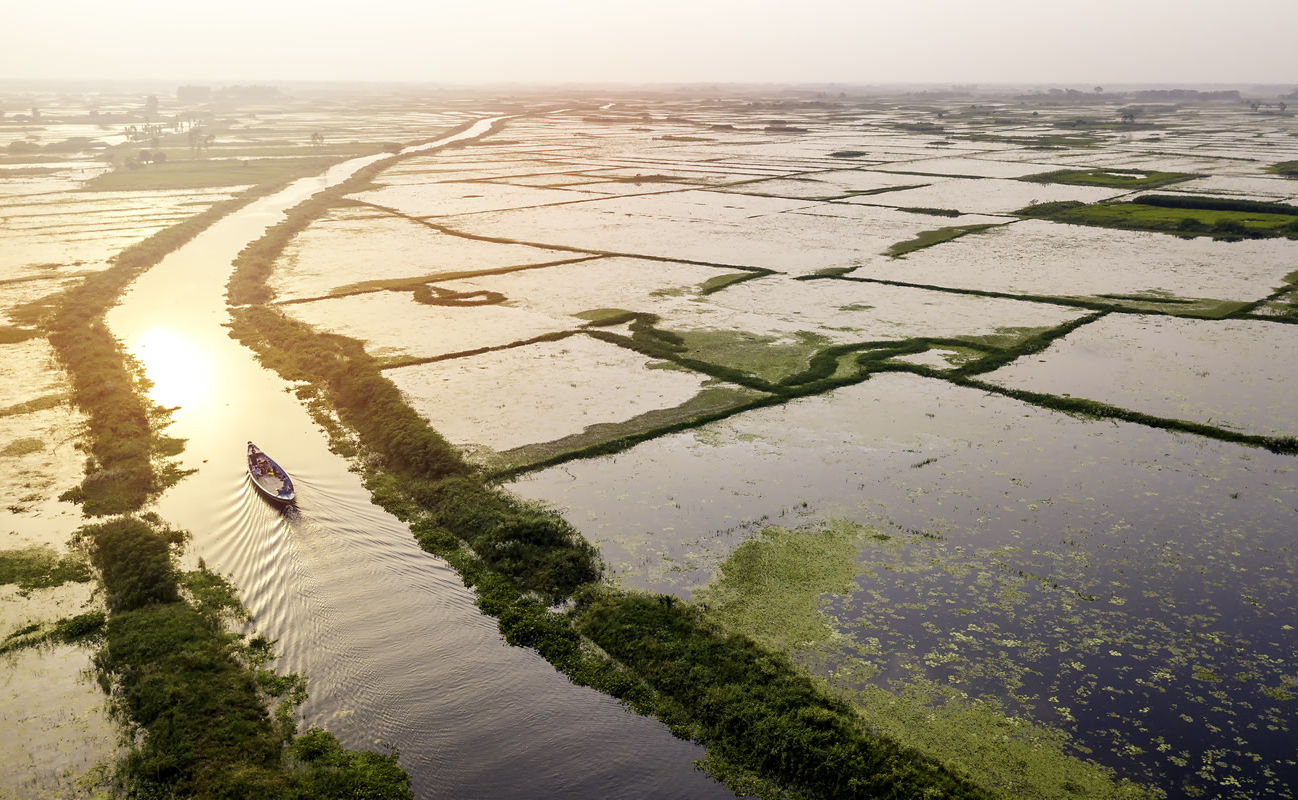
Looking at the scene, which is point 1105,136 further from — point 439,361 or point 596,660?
point 596,660

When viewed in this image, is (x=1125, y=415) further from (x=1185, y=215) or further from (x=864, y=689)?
(x=1185, y=215)

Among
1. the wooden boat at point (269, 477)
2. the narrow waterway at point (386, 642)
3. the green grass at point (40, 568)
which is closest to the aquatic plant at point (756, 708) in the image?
the narrow waterway at point (386, 642)

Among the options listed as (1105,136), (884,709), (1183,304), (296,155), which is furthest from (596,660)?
(1105,136)

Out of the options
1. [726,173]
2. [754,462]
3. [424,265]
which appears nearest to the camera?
[754,462]

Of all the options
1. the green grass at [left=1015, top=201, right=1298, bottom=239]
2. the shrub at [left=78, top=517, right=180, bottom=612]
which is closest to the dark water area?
the shrub at [left=78, top=517, right=180, bottom=612]

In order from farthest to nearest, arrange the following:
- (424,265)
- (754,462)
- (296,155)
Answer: (296,155) < (424,265) < (754,462)

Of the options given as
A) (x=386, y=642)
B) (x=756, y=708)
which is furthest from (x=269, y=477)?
(x=756, y=708)
